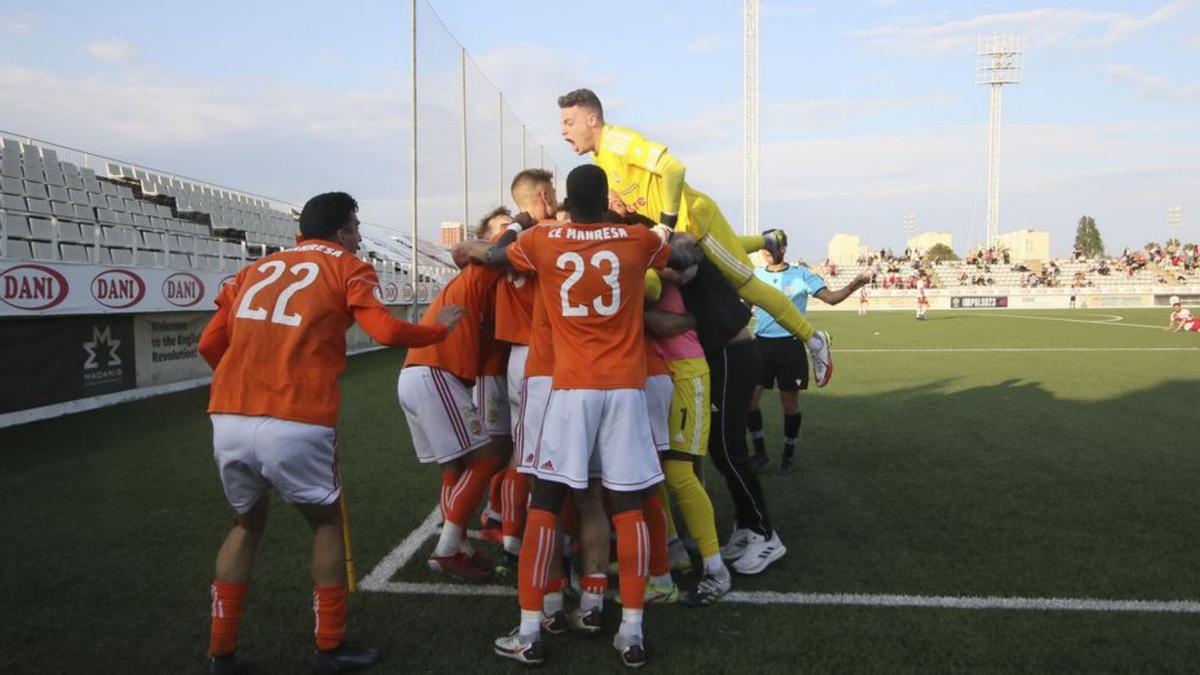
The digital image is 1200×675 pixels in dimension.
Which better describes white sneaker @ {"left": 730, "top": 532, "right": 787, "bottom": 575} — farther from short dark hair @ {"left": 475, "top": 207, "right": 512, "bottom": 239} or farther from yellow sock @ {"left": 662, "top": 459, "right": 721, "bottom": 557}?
short dark hair @ {"left": 475, "top": 207, "right": 512, "bottom": 239}

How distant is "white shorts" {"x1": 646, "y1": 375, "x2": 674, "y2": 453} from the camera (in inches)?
150

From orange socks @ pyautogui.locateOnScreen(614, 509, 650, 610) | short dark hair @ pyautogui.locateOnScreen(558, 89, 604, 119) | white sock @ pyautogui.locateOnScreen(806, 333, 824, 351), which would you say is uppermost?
short dark hair @ pyautogui.locateOnScreen(558, 89, 604, 119)

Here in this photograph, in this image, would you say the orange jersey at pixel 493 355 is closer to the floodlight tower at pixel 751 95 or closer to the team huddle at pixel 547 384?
the team huddle at pixel 547 384

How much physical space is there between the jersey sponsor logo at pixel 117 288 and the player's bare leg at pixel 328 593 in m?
8.63

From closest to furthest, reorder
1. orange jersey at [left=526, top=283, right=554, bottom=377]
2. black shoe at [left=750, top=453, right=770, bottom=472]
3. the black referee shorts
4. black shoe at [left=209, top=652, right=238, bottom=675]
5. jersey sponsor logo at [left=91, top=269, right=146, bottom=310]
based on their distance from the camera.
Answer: black shoe at [left=209, top=652, right=238, bottom=675], orange jersey at [left=526, top=283, right=554, bottom=377], black shoe at [left=750, top=453, right=770, bottom=472], the black referee shorts, jersey sponsor logo at [left=91, top=269, right=146, bottom=310]

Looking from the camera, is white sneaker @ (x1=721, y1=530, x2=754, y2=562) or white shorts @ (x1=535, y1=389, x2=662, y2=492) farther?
white sneaker @ (x1=721, y1=530, x2=754, y2=562)

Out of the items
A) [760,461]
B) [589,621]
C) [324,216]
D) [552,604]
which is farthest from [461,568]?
[760,461]

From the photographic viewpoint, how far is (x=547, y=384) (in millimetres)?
3547

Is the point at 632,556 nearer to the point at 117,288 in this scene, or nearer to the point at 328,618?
the point at 328,618

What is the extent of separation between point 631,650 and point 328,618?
1.25 m

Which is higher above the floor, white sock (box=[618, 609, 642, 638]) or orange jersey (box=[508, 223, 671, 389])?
orange jersey (box=[508, 223, 671, 389])

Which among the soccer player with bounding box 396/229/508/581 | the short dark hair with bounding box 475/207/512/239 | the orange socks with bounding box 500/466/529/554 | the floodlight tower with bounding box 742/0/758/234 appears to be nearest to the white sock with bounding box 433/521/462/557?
the soccer player with bounding box 396/229/508/581

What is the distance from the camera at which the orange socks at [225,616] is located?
10.2 feet

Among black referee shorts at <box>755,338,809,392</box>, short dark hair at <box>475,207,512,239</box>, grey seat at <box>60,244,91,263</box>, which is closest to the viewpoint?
short dark hair at <box>475,207,512,239</box>
